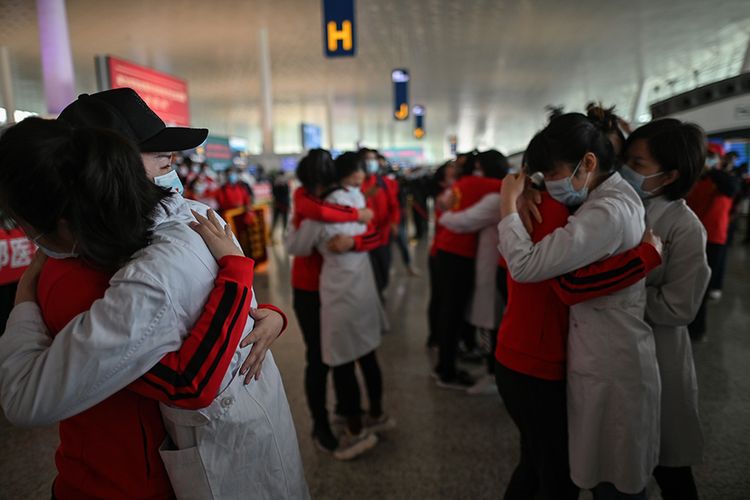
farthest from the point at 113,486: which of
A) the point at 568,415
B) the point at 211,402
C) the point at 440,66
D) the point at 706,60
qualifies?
the point at 706,60

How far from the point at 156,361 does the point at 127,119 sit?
59 centimetres

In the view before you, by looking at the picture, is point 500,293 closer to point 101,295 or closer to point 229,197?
point 101,295

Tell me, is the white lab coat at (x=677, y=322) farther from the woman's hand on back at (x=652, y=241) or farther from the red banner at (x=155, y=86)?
the red banner at (x=155, y=86)

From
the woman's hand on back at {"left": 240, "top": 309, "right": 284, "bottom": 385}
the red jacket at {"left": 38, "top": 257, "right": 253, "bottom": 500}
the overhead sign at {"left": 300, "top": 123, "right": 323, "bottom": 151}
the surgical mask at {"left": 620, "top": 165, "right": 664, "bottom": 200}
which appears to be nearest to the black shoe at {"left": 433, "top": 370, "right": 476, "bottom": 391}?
the surgical mask at {"left": 620, "top": 165, "right": 664, "bottom": 200}

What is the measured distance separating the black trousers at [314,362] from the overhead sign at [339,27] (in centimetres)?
427

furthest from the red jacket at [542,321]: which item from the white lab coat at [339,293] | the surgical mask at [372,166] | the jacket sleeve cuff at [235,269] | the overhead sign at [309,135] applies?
the overhead sign at [309,135]

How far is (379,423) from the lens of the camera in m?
2.64

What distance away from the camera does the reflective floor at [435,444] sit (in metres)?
2.14

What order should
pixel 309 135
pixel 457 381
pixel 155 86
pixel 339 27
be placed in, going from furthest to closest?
pixel 309 135 → pixel 155 86 → pixel 339 27 → pixel 457 381

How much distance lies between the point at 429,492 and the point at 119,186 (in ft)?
6.56

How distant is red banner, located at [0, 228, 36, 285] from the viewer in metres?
3.00

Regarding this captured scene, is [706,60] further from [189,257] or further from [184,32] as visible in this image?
[189,257]

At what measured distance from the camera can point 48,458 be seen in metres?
2.46

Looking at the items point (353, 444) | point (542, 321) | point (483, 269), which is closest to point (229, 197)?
point (483, 269)
